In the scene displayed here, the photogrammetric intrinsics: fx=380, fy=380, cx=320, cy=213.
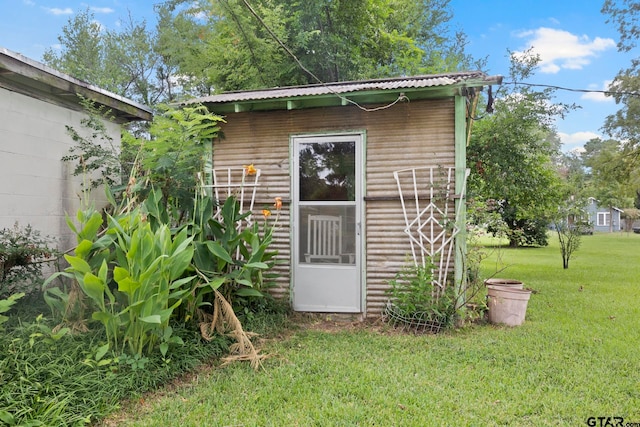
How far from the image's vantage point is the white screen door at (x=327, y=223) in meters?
4.39

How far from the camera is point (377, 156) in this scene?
434 centimetres

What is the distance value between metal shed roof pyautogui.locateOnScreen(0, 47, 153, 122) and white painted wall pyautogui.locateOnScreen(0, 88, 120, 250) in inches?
3.3

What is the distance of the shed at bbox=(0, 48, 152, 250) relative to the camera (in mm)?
3553

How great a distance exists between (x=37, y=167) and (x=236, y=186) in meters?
2.02

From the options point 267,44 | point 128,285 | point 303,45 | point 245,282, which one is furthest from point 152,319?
point 303,45

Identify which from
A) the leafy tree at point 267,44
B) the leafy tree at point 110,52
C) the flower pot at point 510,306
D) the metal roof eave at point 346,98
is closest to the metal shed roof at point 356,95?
the metal roof eave at point 346,98

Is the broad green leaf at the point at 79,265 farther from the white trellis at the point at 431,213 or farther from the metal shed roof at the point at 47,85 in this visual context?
the white trellis at the point at 431,213

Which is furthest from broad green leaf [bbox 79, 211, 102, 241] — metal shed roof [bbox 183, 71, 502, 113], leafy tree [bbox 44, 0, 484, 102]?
leafy tree [bbox 44, 0, 484, 102]

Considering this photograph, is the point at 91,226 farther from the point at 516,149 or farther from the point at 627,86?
the point at 627,86

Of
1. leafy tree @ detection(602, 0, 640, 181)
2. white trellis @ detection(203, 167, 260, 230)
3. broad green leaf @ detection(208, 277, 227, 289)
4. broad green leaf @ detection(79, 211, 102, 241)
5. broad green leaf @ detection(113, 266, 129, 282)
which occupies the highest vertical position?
leafy tree @ detection(602, 0, 640, 181)

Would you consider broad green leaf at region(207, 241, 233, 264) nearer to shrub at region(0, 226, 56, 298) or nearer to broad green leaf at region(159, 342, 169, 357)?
broad green leaf at region(159, 342, 169, 357)

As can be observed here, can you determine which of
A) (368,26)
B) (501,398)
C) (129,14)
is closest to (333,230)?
(501,398)

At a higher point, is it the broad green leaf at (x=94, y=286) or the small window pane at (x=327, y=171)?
the small window pane at (x=327, y=171)

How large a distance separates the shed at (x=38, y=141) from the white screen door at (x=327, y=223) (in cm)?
252
